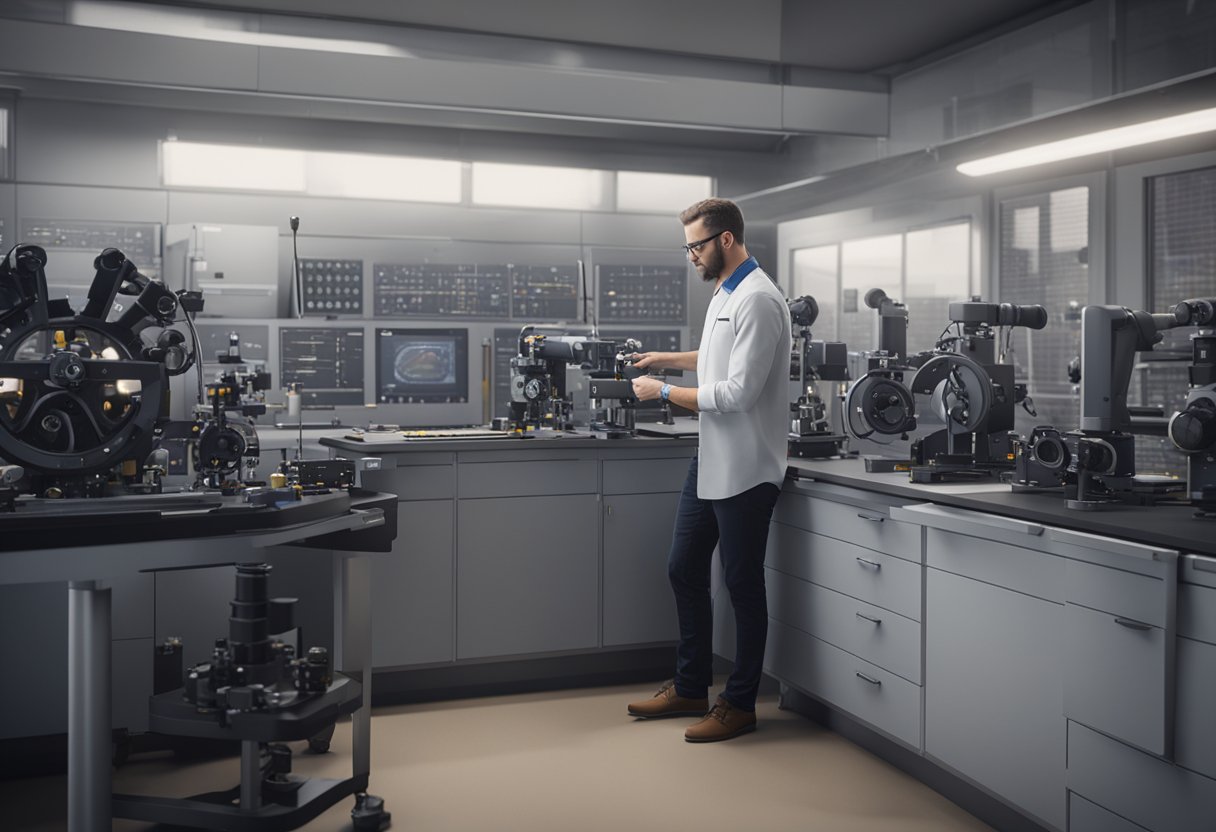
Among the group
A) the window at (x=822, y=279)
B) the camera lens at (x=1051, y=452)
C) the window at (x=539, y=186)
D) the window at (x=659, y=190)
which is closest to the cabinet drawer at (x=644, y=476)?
the camera lens at (x=1051, y=452)

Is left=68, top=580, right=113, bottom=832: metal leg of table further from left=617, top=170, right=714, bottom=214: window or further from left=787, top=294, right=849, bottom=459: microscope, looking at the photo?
left=617, top=170, right=714, bottom=214: window

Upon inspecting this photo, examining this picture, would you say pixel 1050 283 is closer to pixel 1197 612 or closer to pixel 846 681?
pixel 846 681

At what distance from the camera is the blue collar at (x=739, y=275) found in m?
3.62

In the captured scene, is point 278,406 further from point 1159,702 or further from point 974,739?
point 1159,702

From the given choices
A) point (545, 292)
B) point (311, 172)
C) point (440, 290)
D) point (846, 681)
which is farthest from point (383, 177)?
point (846, 681)

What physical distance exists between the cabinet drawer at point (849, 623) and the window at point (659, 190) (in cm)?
351

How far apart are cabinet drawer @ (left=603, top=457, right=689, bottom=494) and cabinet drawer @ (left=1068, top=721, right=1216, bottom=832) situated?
7.09 ft

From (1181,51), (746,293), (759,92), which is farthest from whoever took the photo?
(759,92)

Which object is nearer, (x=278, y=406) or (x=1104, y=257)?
(x=278, y=406)

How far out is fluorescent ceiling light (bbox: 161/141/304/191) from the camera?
231 inches

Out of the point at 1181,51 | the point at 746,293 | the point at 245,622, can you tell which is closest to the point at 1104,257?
the point at 1181,51

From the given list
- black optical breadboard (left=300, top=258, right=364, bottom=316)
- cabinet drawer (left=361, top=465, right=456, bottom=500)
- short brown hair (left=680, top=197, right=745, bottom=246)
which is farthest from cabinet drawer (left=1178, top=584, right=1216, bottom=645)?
black optical breadboard (left=300, top=258, right=364, bottom=316)

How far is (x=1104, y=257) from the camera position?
4.55m

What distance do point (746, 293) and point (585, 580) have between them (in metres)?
1.46
